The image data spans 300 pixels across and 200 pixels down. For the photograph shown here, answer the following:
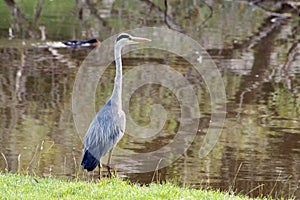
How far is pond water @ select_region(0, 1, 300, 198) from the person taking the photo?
32.6 ft

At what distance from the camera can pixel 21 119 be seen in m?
12.2

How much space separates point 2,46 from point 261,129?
8.82 metres

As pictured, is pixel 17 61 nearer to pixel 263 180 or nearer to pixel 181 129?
pixel 181 129

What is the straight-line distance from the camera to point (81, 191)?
20.6 feet

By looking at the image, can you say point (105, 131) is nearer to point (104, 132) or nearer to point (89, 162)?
point (104, 132)

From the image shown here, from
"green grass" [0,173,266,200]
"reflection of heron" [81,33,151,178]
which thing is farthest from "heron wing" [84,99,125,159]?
"green grass" [0,173,266,200]

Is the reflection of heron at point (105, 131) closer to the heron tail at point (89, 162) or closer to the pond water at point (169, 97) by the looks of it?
the heron tail at point (89, 162)

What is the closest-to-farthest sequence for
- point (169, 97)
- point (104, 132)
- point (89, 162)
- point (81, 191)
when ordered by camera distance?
point (81, 191) < point (89, 162) < point (104, 132) < point (169, 97)

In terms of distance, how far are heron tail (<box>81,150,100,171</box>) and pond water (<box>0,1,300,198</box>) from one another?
1227 mm

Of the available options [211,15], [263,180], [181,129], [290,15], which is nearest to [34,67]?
[181,129]

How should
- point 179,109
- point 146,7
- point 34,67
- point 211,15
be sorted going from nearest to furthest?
point 179,109 < point 34,67 < point 211,15 < point 146,7

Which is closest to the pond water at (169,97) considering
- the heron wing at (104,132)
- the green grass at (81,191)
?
the heron wing at (104,132)

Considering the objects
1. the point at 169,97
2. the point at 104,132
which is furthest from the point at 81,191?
the point at 169,97

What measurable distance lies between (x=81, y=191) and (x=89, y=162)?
4.54 ft
